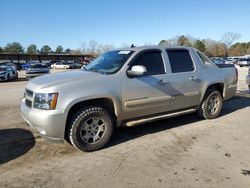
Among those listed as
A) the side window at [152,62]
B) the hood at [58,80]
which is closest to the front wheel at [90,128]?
the hood at [58,80]

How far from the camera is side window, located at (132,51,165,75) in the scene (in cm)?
528

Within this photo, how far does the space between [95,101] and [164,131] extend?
1.88 meters

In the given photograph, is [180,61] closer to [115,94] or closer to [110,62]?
[110,62]

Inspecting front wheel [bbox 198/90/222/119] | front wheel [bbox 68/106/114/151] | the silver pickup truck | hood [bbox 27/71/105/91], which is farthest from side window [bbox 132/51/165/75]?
front wheel [bbox 198/90/222/119]

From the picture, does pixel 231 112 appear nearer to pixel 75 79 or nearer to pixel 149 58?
pixel 149 58

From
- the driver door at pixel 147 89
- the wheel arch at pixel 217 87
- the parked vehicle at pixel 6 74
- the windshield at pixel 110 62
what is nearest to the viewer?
the driver door at pixel 147 89

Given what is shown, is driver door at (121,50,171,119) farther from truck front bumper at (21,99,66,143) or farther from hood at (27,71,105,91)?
truck front bumper at (21,99,66,143)

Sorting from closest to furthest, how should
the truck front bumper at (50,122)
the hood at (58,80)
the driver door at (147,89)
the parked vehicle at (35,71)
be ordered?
the truck front bumper at (50,122) → the hood at (58,80) → the driver door at (147,89) → the parked vehicle at (35,71)

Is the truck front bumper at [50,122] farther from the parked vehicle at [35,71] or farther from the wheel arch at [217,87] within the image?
the parked vehicle at [35,71]

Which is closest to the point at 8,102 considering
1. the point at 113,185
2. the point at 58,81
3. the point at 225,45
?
the point at 58,81

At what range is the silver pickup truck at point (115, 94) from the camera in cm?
432

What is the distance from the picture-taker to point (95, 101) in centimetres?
472

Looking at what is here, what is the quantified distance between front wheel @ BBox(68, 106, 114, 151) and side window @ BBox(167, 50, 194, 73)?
1962mm

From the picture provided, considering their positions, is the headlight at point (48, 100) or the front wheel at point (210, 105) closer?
the headlight at point (48, 100)
